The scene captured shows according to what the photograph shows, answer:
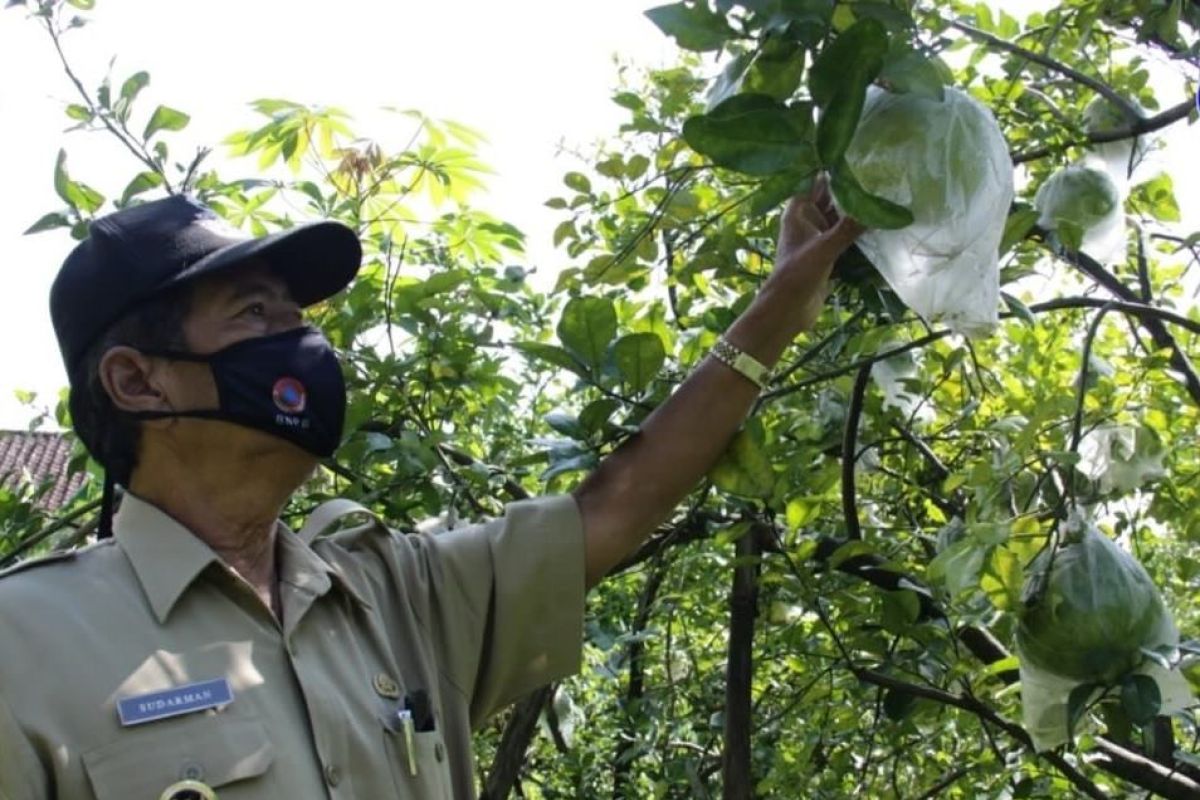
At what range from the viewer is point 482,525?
6.37 feet

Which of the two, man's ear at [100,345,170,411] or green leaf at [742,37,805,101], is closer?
green leaf at [742,37,805,101]

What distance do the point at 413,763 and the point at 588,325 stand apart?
0.55 meters

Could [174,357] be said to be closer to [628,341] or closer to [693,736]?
[628,341]

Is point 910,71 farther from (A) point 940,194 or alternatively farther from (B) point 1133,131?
(B) point 1133,131

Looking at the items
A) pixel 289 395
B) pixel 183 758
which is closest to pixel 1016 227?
pixel 289 395

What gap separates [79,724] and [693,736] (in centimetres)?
280

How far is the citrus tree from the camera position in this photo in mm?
1726

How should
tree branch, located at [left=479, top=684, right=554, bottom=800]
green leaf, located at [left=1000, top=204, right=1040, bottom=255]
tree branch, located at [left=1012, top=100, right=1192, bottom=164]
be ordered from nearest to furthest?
green leaf, located at [left=1000, top=204, right=1040, bottom=255] < tree branch, located at [left=1012, top=100, right=1192, bottom=164] < tree branch, located at [left=479, top=684, right=554, bottom=800]

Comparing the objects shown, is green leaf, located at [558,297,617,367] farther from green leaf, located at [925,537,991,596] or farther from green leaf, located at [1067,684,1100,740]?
green leaf, located at [1067,684,1100,740]

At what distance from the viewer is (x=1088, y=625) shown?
1849 millimetres

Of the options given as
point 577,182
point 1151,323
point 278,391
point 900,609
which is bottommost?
point 900,609

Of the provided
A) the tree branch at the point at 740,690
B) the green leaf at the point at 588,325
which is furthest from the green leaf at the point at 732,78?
the tree branch at the point at 740,690

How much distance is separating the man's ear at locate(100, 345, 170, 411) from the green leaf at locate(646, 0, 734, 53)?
78cm

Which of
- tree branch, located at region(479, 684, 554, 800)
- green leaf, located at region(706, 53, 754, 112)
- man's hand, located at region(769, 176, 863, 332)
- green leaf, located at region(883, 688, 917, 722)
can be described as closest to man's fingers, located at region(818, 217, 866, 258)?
man's hand, located at region(769, 176, 863, 332)
